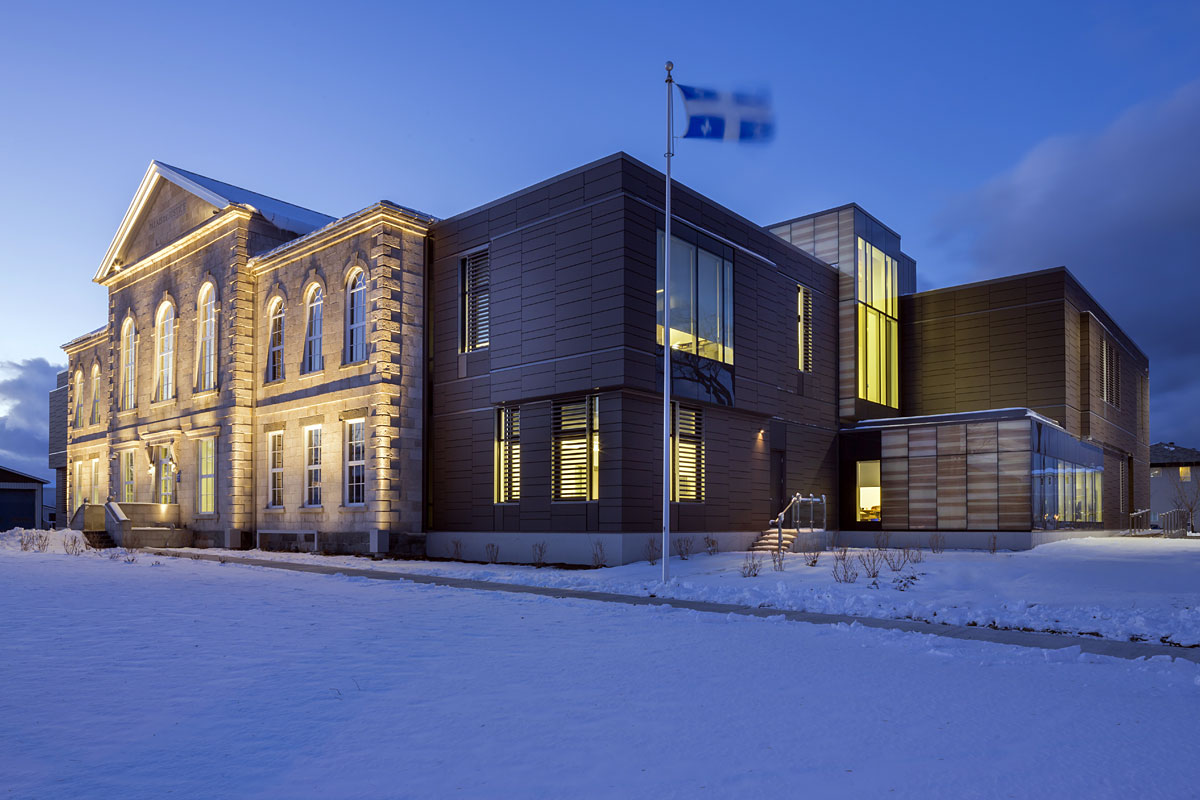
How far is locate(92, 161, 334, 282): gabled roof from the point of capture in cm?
3259

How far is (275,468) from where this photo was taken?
98.0 ft

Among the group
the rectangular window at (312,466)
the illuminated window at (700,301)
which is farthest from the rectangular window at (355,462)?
the illuminated window at (700,301)

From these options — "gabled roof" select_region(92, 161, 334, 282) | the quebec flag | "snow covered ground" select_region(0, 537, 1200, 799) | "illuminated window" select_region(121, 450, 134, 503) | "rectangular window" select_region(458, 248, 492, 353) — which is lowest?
"snow covered ground" select_region(0, 537, 1200, 799)

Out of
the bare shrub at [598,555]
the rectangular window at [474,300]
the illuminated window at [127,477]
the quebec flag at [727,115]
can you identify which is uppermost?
the quebec flag at [727,115]

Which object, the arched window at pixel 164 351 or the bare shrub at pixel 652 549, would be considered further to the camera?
the arched window at pixel 164 351

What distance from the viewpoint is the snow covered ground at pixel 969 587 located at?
39.9ft

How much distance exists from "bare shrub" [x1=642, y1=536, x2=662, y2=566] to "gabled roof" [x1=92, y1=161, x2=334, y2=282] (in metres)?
19.1

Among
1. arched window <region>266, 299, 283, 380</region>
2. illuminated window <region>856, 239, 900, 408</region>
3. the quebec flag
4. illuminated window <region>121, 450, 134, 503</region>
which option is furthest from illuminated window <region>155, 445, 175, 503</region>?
illuminated window <region>856, 239, 900, 408</region>

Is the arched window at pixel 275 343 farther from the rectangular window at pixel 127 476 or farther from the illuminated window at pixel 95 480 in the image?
the illuminated window at pixel 95 480

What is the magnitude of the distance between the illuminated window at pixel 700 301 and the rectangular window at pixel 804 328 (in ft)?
16.7

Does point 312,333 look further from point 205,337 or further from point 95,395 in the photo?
point 95,395

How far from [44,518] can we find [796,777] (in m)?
67.8

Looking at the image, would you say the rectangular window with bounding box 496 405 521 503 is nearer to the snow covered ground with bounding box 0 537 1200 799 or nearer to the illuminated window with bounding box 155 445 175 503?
the snow covered ground with bounding box 0 537 1200 799

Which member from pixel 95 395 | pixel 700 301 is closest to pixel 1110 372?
pixel 700 301
